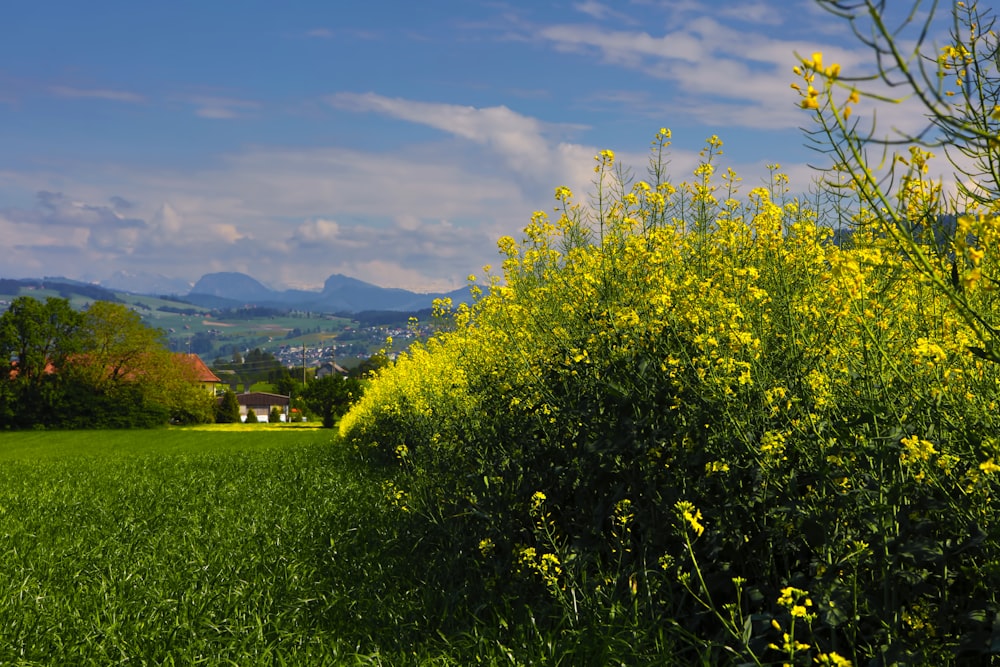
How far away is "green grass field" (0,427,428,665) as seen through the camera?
4.74 metres

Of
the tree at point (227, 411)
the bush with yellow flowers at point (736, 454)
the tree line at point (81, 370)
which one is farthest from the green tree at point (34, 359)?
the bush with yellow flowers at point (736, 454)

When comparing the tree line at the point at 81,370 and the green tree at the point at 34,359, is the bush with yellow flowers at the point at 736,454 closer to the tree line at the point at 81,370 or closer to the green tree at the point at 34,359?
the tree line at the point at 81,370

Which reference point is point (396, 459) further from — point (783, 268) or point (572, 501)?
point (783, 268)

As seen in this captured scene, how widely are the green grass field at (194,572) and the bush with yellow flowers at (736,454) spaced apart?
872mm

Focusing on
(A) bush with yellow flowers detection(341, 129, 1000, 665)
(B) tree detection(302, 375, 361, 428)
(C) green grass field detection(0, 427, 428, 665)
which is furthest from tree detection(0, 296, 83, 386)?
(A) bush with yellow flowers detection(341, 129, 1000, 665)

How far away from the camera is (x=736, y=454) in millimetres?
3850

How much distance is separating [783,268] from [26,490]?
11915 mm

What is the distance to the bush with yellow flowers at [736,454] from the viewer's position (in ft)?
Result: 10.2

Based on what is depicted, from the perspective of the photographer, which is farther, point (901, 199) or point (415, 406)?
point (415, 406)

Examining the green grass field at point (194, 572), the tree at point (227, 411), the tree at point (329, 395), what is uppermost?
the green grass field at point (194, 572)

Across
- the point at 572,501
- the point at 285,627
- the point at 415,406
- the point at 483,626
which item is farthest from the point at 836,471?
the point at 415,406

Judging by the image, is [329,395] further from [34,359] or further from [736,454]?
[736,454]

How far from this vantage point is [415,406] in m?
10.4

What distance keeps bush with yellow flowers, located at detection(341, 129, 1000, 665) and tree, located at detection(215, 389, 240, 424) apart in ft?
213
